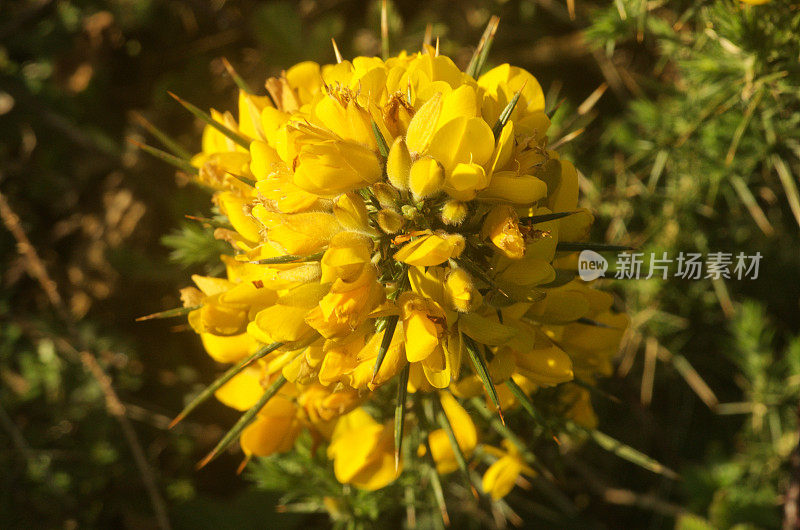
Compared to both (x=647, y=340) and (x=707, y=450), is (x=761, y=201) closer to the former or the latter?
(x=647, y=340)

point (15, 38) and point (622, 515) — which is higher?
point (15, 38)

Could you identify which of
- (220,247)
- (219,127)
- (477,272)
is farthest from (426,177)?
(220,247)

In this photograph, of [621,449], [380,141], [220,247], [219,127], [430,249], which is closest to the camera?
[430,249]

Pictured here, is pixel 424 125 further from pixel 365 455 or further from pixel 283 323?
pixel 365 455

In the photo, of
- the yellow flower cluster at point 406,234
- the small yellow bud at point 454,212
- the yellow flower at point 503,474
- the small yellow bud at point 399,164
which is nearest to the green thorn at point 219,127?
the yellow flower cluster at point 406,234

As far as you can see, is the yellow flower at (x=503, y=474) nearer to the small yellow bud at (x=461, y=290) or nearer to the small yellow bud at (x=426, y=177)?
the small yellow bud at (x=461, y=290)

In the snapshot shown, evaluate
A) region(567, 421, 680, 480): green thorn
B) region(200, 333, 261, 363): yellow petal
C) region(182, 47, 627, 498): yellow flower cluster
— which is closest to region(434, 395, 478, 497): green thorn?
region(182, 47, 627, 498): yellow flower cluster

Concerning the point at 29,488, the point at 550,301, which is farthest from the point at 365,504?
the point at 29,488
